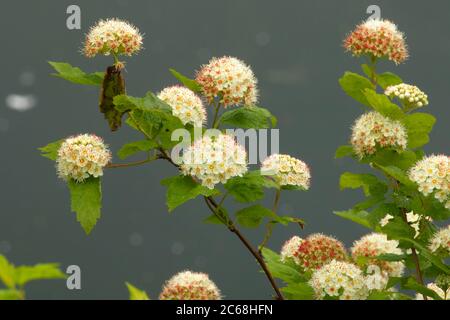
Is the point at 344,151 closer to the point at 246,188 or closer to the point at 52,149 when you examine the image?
the point at 246,188

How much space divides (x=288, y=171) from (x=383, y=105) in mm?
509

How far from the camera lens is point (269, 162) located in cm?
328

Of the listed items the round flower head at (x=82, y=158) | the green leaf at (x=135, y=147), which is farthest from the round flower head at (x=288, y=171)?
the round flower head at (x=82, y=158)

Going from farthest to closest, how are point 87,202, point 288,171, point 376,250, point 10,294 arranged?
point 376,250, point 288,171, point 87,202, point 10,294

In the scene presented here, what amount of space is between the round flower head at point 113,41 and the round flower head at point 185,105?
240 millimetres

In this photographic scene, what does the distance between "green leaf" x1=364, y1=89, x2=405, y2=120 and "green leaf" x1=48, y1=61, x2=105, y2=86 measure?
115 centimetres

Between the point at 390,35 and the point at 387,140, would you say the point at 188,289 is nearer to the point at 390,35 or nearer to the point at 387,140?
the point at 387,140

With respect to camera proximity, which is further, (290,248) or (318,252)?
(290,248)

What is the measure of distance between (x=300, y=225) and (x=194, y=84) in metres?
0.80

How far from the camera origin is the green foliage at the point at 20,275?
5.49 feet

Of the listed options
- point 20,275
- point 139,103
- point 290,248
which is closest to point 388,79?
point 290,248

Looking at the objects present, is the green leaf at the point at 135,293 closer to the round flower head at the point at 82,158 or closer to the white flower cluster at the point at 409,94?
the round flower head at the point at 82,158

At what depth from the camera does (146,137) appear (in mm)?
3029

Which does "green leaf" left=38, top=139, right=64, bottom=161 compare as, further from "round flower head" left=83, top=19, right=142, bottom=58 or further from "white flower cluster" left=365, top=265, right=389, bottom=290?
"white flower cluster" left=365, top=265, right=389, bottom=290
